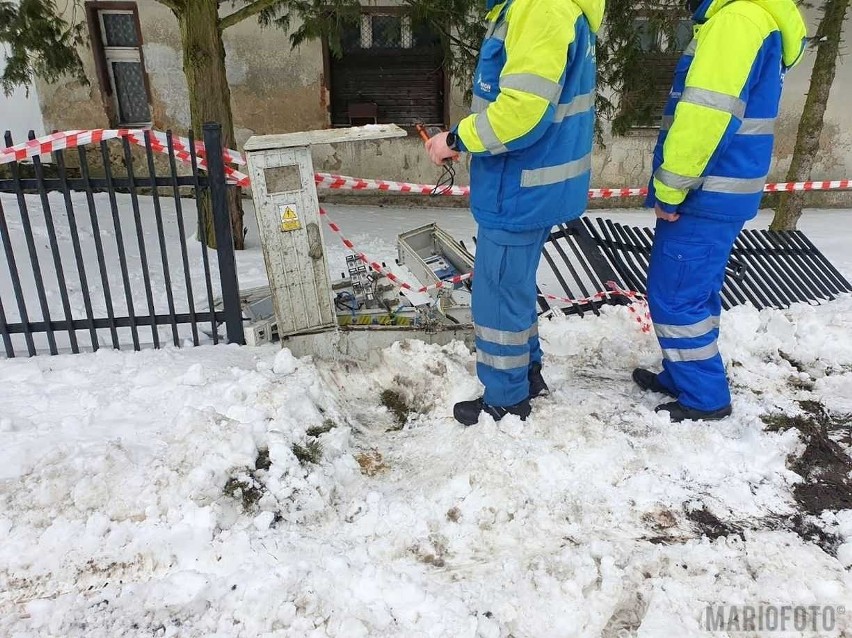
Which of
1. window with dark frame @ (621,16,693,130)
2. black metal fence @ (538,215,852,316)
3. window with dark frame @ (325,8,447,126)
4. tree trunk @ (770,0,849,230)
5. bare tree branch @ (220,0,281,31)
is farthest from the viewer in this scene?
window with dark frame @ (325,8,447,126)

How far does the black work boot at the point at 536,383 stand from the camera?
3.08m

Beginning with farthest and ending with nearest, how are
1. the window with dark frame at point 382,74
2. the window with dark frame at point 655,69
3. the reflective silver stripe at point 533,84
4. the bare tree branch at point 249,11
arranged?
the window with dark frame at point 382,74 < the window with dark frame at point 655,69 < the bare tree branch at point 249,11 < the reflective silver stripe at point 533,84

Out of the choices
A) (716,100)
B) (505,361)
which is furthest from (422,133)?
(716,100)

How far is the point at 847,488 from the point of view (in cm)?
251

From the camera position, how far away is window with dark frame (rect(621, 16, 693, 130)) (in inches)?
225

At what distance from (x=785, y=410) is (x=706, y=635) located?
1583 millimetres

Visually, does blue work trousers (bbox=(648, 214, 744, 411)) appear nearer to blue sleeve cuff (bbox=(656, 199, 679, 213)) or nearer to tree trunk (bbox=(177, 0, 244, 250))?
blue sleeve cuff (bbox=(656, 199, 679, 213))

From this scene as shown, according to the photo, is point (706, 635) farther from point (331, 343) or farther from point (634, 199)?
point (634, 199)

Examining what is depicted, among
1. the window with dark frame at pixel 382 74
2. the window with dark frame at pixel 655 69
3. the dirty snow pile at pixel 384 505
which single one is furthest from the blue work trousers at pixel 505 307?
the window with dark frame at pixel 382 74

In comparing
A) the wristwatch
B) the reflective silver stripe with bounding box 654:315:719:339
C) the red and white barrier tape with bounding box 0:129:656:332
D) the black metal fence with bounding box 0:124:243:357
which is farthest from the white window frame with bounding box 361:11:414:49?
the reflective silver stripe with bounding box 654:315:719:339

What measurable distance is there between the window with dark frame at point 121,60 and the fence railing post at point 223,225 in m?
6.27

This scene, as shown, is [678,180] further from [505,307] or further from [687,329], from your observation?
[505,307]

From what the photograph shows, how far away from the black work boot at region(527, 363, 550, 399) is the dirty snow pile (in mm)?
91

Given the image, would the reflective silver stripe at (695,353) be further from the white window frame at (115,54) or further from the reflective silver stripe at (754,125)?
the white window frame at (115,54)
